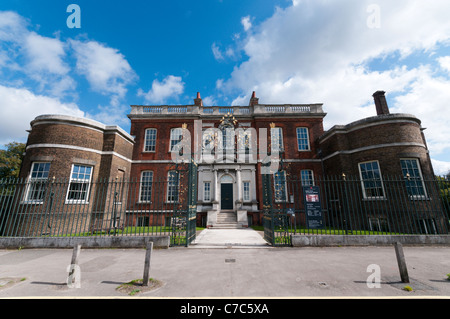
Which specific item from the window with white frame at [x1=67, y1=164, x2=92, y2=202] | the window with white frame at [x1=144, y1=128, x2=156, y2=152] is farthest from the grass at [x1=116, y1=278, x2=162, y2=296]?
the window with white frame at [x1=144, y1=128, x2=156, y2=152]

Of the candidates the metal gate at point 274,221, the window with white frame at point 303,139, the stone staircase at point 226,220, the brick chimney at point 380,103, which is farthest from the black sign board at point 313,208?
the brick chimney at point 380,103

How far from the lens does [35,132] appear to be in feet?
39.7

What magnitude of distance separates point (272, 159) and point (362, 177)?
654 centimetres

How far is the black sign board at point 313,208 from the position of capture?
7746 millimetres

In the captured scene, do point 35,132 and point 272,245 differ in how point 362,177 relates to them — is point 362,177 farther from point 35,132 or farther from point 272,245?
point 35,132

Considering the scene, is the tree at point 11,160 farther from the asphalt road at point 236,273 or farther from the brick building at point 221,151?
the asphalt road at point 236,273

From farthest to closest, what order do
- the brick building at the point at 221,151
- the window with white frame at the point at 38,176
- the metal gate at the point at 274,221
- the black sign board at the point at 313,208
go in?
the brick building at the point at 221,151, the window with white frame at the point at 38,176, the black sign board at the point at 313,208, the metal gate at the point at 274,221

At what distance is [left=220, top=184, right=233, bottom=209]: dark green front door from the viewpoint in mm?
16203

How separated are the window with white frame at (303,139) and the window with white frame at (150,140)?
13.5 meters

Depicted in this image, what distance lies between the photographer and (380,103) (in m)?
16.6

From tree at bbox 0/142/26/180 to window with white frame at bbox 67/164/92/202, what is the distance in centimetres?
2195

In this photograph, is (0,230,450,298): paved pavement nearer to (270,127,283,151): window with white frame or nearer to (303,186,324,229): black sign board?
(303,186,324,229): black sign board

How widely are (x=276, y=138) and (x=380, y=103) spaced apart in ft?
30.8
